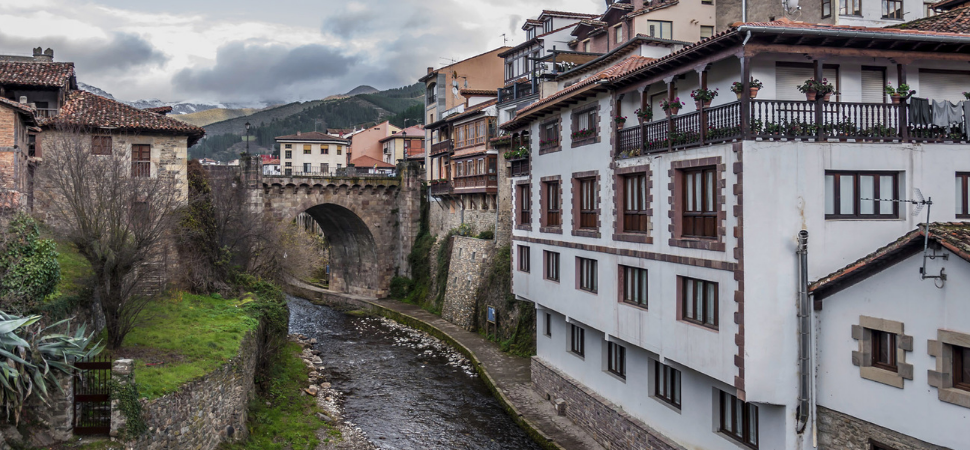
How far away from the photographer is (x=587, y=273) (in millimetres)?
19859

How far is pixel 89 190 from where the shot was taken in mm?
18859

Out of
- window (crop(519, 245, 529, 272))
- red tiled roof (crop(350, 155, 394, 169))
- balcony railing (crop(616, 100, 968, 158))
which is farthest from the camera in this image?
red tiled roof (crop(350, 155, 394, 169))

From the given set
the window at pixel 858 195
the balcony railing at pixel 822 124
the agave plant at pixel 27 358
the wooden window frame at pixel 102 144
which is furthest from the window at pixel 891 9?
the wooden window frame at pixel 102 144

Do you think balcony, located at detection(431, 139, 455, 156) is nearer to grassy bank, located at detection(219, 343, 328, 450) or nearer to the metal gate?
grassy bank, located at detection(219, 343, 328, 450)

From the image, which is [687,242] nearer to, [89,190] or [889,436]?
[889,436]

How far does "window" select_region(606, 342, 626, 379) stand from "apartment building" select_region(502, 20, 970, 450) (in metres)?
1.65

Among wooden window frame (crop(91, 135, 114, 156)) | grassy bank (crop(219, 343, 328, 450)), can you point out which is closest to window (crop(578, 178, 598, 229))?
grassy bank (crop(219, 343, 328, 450))

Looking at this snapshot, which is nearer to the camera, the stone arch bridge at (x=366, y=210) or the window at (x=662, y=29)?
the window at (x=662, y=29)

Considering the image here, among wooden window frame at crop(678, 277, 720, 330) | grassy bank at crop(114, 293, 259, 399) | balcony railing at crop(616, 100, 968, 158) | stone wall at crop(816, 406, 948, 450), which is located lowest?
stone wall at crop(816, 406, 948, 450)

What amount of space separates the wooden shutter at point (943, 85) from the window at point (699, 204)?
180 inches

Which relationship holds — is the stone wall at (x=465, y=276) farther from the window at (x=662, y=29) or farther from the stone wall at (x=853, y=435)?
the stone wall at (x=853, y=435)

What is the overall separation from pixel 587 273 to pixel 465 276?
18771mm

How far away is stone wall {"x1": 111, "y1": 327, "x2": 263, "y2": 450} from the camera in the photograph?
14297 millimetres

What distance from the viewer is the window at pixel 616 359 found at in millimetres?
19219
